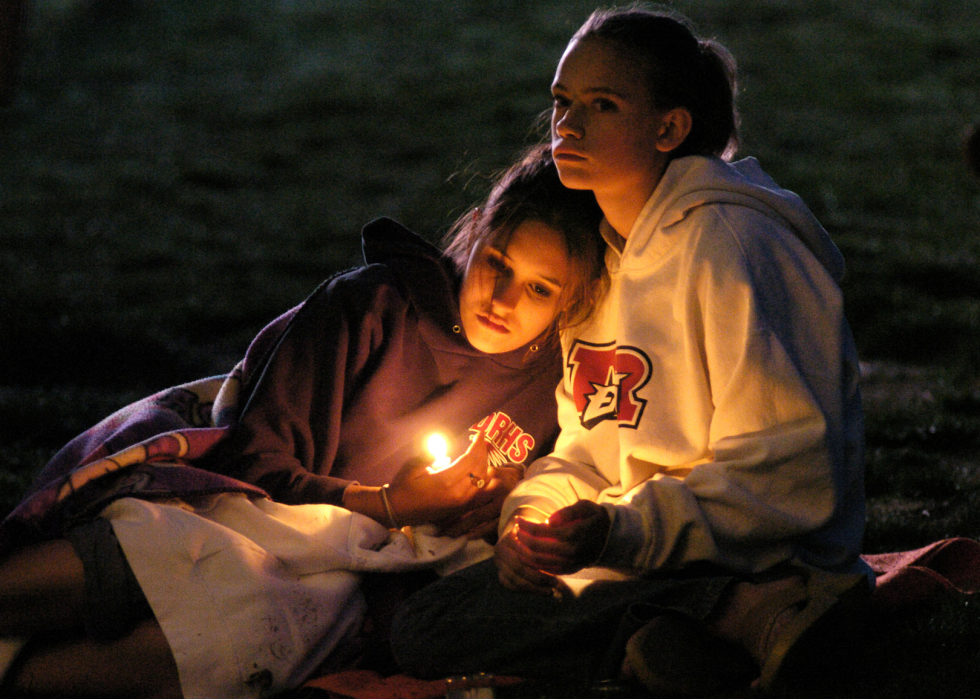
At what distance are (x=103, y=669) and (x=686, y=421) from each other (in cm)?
158

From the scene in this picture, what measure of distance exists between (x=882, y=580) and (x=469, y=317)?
55.7 inches

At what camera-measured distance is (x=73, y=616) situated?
2635 mm

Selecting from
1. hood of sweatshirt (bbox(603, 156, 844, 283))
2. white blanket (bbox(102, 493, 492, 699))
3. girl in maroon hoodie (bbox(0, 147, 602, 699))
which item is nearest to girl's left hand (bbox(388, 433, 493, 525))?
girl in maroon hoodie (bbox(0, 147, 602, 699))

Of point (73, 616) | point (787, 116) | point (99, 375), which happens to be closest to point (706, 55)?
point (73, 616)

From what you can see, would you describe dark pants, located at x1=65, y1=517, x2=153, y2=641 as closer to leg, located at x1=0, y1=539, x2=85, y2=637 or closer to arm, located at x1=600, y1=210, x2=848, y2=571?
leg, located at x1=0, y1=539, x2=85, y2=637

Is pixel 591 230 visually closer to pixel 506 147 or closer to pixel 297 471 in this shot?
pixel 297 471

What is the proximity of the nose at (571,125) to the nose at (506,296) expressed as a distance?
18.2 inches

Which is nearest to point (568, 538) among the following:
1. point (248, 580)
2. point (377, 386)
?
point (248, 580)

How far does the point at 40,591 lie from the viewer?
8.50ft

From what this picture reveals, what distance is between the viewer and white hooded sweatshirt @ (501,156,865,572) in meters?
2.53

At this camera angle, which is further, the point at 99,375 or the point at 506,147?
the point at 506,147

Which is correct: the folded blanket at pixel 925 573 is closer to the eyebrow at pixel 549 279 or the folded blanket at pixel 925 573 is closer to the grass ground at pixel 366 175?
the grass ground at pixel 366 175

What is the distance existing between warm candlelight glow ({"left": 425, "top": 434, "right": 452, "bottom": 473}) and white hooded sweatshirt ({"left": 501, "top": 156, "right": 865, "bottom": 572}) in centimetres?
22

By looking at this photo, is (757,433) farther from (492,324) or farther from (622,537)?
(492,324)
